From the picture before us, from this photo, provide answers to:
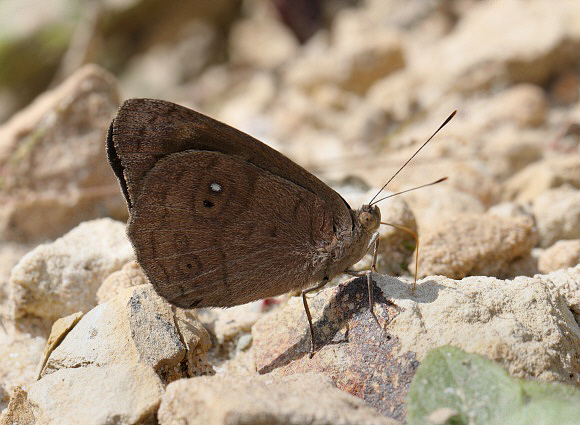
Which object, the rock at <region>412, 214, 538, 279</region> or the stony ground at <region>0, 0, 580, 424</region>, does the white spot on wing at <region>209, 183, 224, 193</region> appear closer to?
the stony ground at <region>0, 0, 580, 424</region>

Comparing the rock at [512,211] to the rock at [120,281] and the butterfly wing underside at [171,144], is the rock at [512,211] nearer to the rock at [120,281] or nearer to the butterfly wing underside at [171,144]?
A: the butterfly wing underside at [171,144]

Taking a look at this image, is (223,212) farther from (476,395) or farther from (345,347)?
(476,395)

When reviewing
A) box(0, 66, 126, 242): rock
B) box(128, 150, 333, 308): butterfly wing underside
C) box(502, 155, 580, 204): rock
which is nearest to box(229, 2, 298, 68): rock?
box(0, 66, 126, 242): rock

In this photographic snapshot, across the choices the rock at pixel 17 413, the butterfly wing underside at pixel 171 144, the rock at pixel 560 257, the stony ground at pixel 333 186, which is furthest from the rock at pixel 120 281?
the rock at pixel 560 257

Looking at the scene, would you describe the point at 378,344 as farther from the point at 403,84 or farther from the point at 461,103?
the point at 403,84

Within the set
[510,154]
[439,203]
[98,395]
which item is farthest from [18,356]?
[510,154]

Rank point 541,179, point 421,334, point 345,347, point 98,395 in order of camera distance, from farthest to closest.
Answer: point 541,179 → point 345,347 → point 421,334 → point 98,395

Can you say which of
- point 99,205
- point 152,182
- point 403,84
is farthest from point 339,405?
point 403,84
